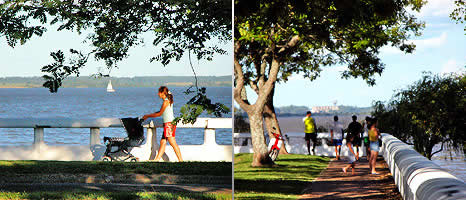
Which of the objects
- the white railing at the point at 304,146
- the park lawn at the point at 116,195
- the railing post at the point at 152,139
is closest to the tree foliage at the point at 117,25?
the railing post at the point at 152,139

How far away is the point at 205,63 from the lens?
10.4 meters

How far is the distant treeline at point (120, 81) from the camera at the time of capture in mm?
10227

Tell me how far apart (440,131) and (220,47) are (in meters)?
13.7

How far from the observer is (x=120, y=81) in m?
12.1

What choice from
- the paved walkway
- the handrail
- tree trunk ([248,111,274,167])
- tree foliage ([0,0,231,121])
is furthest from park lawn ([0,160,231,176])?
tree trunk ([248,111,274,167])

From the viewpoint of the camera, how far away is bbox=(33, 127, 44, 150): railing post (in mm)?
10555

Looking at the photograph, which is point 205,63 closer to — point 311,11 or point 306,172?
point 311,11

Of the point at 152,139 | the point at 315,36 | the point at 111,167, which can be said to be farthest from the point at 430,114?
the point at 111,167

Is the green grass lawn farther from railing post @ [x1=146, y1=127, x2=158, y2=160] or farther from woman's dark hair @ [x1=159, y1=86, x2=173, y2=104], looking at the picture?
woman's dark hair @ [x1=159, y1=86, x2=173, y2=104]

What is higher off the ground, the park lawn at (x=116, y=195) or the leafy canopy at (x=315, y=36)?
the leafy canopy at (x=315, y=36)

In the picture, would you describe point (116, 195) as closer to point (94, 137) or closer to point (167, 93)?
point (94, 137)

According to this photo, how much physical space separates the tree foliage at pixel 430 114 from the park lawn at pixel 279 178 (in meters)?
3.78

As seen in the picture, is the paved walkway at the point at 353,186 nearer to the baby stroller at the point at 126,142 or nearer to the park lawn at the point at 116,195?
the park lawn at the point at 116,195

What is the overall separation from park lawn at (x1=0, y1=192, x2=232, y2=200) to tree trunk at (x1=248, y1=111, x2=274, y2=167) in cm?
607
